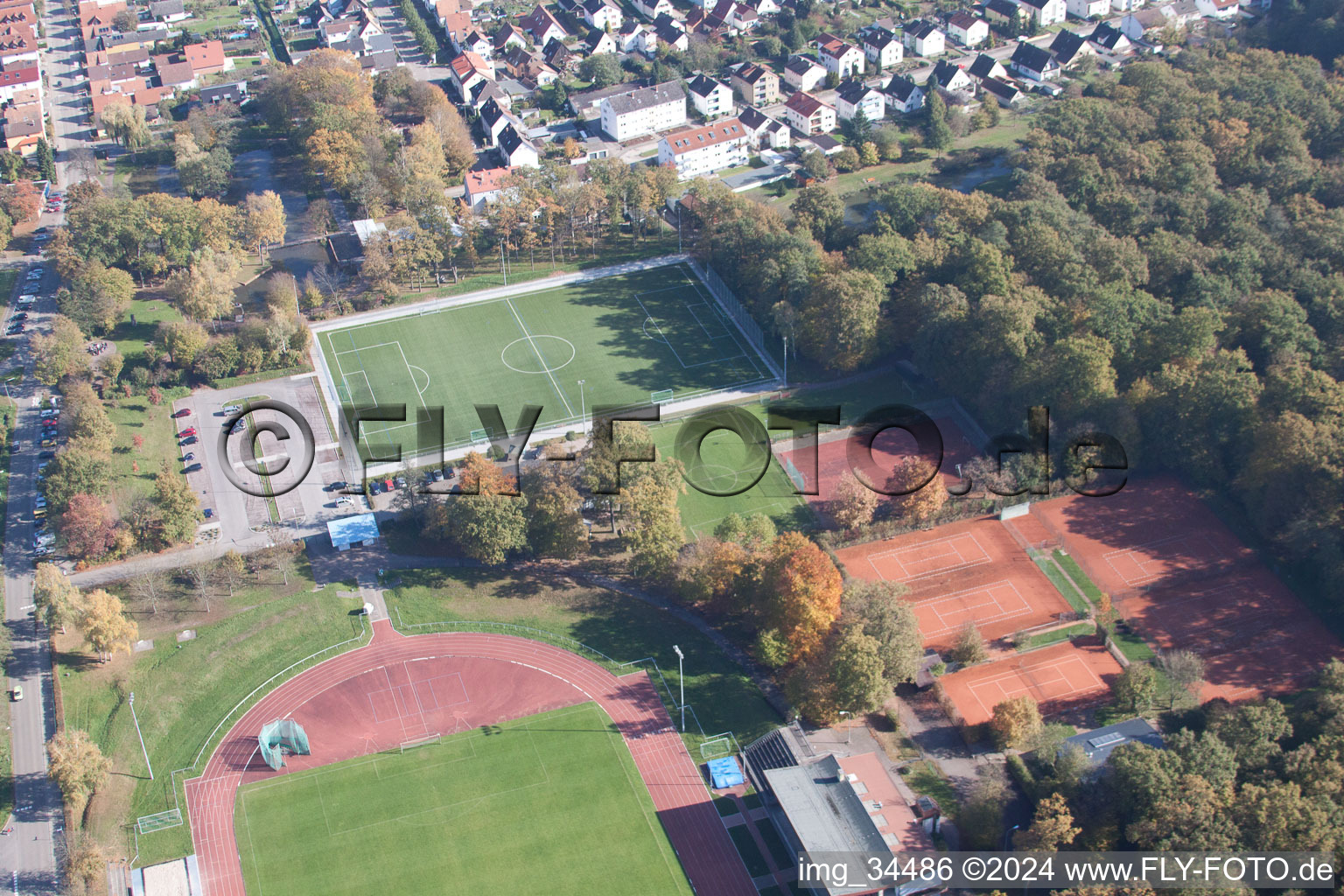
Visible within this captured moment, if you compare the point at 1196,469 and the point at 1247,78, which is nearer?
the point at 1196,469

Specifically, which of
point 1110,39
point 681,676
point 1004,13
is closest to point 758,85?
point 1004,13

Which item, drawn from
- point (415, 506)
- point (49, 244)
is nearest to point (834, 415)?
point (415, 506)

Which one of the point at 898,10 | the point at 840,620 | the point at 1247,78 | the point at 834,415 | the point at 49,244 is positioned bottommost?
the point at 840,620

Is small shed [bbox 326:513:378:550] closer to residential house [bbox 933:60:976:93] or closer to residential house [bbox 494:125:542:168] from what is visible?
residential house [bbox 494:125:542:168]

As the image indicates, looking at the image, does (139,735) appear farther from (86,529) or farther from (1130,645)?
(1130,645)

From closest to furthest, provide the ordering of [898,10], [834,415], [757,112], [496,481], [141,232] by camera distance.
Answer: [496,481], [834,415], [141,232], [757,112], [898,10]

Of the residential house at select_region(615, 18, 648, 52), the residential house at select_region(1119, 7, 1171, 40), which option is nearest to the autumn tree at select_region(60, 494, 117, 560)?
the residential house at select_region(615, 18, 648, 52)

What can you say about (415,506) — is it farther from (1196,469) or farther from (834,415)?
(1196,469)
